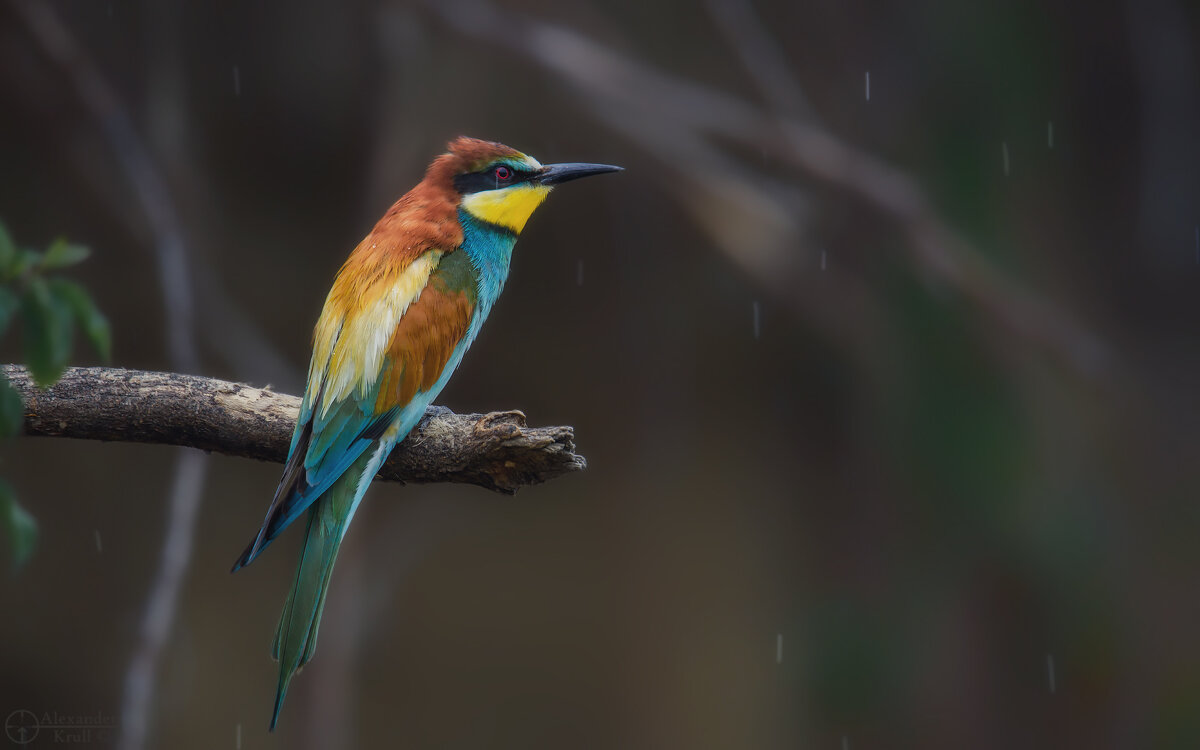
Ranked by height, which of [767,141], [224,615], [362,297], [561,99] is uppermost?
[561,99]

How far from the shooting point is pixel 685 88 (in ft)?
10.2

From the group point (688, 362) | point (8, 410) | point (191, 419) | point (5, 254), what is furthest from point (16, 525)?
point (688, 362)

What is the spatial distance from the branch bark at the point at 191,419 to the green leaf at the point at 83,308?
0.51m

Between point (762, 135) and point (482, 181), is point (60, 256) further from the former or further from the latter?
point (762, 135)

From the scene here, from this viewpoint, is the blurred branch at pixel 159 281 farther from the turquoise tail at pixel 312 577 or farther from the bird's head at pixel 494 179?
the turquoise tail at pixel 312 577

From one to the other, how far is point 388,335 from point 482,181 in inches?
16.2

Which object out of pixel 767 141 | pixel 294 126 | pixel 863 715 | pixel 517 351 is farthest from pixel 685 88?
pixel 863 715

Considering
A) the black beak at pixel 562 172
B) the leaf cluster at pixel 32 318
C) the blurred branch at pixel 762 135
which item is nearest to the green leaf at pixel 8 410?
the leaf cluster at pixel 32 318

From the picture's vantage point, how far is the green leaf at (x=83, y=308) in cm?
77

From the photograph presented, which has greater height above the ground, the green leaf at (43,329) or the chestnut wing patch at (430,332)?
the chestnut wing patch at (430,332)

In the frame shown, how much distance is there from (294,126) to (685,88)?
1179mm

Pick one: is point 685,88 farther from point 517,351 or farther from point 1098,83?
point 1098,83

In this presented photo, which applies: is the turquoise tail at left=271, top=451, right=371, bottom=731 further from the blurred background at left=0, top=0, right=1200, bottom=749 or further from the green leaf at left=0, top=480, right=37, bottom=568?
the blurred background at left=0, top=0, right=1200, bottom=749

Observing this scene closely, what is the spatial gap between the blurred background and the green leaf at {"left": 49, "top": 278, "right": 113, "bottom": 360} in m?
2.06
